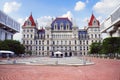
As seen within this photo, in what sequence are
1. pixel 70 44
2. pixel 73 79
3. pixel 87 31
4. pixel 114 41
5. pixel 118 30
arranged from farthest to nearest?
pixel 87 31 → pixel 70 44 → pixel 118 30 → pixel 114 41 → pixel 73 79

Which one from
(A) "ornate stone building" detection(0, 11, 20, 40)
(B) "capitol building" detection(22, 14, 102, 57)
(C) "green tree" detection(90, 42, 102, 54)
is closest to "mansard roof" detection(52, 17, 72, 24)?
(B) "capitol building" detection(22, 14, 102, 57)

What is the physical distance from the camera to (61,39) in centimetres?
9231

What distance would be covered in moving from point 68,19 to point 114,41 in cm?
5411

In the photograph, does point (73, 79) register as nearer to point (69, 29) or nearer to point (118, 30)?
point (118, 30)

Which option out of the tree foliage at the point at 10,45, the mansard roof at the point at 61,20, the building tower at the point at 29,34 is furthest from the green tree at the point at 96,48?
the building tower at the point at 29,34

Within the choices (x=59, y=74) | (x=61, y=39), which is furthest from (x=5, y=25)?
(x=59, y=74)

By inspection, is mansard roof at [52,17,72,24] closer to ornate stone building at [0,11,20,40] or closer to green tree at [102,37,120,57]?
ornate stone building at [0,11,20,40]

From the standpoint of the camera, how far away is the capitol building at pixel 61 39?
91619mm

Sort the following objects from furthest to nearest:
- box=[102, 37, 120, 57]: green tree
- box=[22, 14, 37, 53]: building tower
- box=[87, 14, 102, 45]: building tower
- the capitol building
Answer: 1. box=[22, 14, 37, 53]: building tower
2. box=[87, 14, 102, 45]: building tower
3. the capitol building
4. box=[102, 37, 120, 57]: green tree

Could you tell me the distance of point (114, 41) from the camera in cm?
4600

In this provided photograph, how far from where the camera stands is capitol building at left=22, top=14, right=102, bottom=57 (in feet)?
301

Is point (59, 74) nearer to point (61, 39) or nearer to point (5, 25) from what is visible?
point (5, 25)

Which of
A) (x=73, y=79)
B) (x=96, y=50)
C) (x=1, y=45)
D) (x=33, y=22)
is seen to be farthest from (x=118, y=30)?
(x=73, y=79)

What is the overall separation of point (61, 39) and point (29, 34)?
64.5ft
